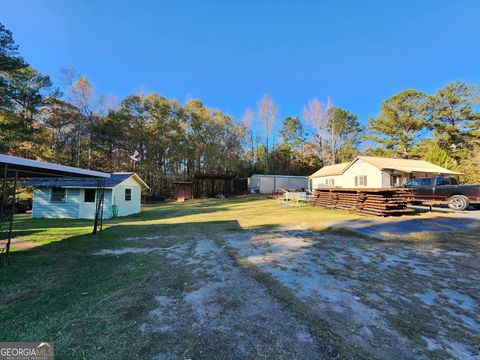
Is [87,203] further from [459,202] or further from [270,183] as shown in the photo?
[270,183]

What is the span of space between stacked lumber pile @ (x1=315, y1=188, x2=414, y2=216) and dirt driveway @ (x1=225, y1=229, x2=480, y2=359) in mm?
4605

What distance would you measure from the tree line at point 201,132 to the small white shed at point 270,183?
14.9ft

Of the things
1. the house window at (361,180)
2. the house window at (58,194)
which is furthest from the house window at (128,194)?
the house window at (361,180)

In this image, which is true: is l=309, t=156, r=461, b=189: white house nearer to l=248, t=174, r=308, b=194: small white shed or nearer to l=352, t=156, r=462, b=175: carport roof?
l=352, t=156, r=462, b=175: carport roof

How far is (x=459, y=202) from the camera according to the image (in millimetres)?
11352

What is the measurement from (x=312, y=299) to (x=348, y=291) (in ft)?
2.26

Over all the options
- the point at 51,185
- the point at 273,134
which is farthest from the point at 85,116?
the point at 273,134

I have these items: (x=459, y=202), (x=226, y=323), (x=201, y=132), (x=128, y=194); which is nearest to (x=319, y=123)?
(x=201, y=132)

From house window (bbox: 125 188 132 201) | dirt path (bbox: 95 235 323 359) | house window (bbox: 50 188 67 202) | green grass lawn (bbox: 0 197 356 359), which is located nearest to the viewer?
dirt path (bbox: 95 235 323 359)

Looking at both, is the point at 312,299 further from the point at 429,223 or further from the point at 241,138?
the point at 241,138

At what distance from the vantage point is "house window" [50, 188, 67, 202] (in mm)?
13594

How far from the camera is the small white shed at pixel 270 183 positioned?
3011 centimetres

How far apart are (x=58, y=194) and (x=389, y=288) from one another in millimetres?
17708

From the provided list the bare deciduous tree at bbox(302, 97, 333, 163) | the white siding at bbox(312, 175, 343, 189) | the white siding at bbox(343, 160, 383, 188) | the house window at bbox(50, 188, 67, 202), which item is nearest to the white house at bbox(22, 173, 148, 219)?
the house window at bbox(50, 188, 67, 202)
